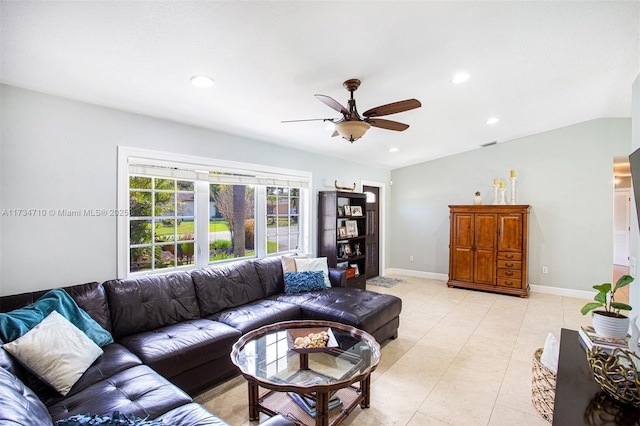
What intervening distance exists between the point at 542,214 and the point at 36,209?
6797mm

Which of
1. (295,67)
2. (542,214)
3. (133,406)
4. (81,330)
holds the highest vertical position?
(295,67)

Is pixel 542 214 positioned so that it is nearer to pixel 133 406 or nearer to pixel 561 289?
pixel 561 289

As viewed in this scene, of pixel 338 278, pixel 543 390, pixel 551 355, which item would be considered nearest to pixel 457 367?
pixel 543 390

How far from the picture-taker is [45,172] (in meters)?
2.39

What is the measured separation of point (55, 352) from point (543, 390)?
125 inches

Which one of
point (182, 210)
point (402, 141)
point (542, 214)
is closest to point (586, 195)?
point (542, 214)

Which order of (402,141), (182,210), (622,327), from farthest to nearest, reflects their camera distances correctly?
(402,141) → (182,210) → (622,327)

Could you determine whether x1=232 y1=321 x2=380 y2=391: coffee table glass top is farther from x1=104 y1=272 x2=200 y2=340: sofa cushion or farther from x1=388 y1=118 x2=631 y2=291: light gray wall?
x1=388 y1=118 x2=631 y2=291: light gray wall

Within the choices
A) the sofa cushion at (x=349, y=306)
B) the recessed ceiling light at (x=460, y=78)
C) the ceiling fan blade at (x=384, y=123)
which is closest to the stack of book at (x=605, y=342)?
the sofa cushion at (x=349, y=306)

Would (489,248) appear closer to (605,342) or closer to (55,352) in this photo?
(605,342)

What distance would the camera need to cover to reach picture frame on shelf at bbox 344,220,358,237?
18.1ft

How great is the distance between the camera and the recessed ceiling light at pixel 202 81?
2355 mm

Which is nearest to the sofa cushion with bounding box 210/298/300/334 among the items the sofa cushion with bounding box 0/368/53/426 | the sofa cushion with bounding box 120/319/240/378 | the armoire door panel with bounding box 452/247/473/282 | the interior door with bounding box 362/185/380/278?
the sofa cushion with bounding box 120/319/240/378

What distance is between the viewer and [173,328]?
2.60m
